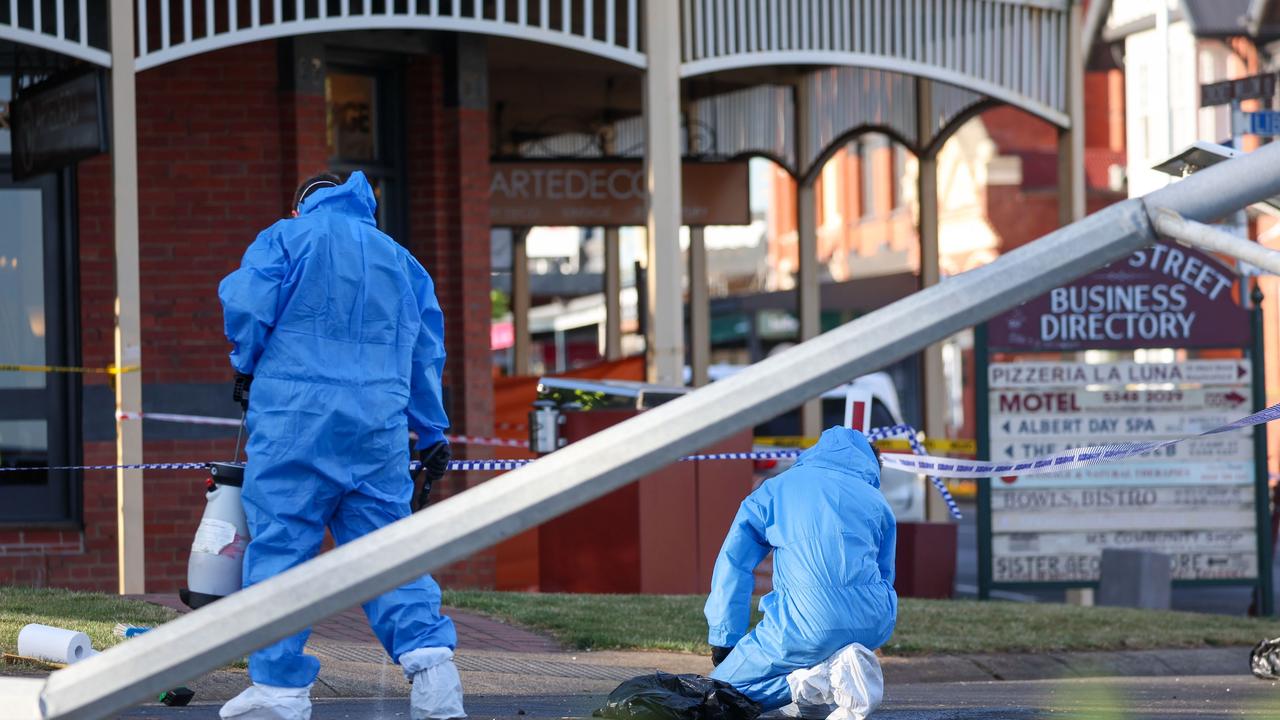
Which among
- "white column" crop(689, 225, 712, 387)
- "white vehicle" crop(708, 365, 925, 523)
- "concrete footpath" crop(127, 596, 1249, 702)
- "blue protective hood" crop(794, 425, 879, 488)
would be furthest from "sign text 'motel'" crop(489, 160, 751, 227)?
"blue protective hood" crop(794, 425, 879, 488)

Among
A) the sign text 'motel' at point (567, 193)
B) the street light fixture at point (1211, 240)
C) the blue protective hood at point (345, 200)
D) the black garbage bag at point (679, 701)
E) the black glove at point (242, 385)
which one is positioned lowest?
the black garbage bag at point (679, 701)

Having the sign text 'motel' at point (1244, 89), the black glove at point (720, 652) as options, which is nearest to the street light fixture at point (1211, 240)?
the black glove at point (720, 652)

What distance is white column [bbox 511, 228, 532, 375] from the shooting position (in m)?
20.5

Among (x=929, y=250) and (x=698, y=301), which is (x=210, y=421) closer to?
(x=929, y=250)

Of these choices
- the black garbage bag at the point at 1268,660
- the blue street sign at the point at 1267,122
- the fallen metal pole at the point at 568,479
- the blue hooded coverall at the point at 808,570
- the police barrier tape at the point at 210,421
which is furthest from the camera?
the blue street sign at the point at 1267,122

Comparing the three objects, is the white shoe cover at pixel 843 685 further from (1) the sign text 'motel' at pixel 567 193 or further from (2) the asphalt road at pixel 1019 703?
(1) the sign text 'motel' at pixel 567 193

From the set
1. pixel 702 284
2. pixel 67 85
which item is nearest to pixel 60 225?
pixel 67 85

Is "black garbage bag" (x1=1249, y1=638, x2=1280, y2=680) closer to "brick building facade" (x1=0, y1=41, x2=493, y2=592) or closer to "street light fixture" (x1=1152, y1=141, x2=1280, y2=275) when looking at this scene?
"street light fixture" (x1=1152, y1=141, x2=1280, y2=275)

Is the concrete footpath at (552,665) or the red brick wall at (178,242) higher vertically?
the red brick wall at (178,242)

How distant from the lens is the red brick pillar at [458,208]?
1231 cm

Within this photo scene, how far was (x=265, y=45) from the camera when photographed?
38.8 feet

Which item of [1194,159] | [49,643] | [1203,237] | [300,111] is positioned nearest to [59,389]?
[300,111]

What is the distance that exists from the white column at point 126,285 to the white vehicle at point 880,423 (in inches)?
321

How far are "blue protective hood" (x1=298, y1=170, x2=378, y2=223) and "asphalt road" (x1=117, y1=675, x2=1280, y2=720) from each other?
1762mm
